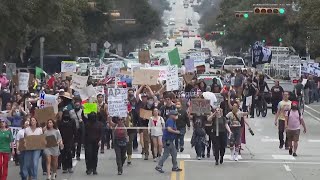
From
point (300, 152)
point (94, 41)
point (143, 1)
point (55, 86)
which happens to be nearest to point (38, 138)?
point (300, 152)

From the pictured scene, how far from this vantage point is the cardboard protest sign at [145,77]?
25.3 m

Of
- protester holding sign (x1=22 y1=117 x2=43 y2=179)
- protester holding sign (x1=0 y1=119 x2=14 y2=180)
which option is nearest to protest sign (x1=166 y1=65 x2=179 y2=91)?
protester holding sign (x1=22 y1=117 x2=43 y2=179)

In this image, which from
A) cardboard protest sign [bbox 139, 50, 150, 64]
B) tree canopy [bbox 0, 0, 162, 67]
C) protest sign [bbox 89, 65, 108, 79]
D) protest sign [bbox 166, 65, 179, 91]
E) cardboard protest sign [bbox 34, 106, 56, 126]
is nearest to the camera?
cardboard protest sign [bbox 34, 106, 56, 126]

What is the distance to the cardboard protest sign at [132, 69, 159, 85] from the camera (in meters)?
25.3

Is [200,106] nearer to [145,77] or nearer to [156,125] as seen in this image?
[156,125]

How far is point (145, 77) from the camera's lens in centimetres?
2539

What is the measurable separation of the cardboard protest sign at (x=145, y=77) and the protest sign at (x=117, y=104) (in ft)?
13.3

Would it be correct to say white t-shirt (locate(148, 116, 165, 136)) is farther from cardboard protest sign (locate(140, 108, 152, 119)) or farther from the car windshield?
the car windshield

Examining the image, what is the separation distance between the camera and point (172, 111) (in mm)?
20422

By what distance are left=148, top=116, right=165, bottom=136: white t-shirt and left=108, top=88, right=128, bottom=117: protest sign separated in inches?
29.2

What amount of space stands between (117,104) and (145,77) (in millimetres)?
4695

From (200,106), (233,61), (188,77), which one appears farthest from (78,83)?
(233,61)

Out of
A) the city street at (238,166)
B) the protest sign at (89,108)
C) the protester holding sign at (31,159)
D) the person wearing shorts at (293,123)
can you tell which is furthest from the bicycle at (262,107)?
the protester holding sign at (31,159)

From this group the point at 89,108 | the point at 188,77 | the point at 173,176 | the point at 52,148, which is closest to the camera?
the point at 52,148
